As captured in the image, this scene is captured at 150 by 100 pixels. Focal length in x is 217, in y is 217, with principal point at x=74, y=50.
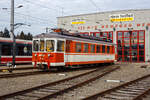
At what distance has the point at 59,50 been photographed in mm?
15234

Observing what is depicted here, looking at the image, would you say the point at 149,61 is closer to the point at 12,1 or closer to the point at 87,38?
the point at 87,38

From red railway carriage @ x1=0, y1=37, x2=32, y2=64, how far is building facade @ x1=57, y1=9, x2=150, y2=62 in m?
16.3

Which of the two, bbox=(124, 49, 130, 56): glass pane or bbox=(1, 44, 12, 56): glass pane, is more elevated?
bbox=(1, 44, 12, 56): glass pane

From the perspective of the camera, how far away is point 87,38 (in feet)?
61.4

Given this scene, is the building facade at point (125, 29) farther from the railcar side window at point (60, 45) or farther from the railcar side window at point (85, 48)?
the railcar side window at point (60, 45)

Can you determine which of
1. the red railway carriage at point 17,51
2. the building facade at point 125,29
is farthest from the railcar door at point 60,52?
the building facade at point 125,29

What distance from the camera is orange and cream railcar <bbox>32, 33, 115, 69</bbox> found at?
49.4 feet

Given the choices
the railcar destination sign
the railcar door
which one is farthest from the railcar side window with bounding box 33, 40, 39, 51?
the railcar destination sign

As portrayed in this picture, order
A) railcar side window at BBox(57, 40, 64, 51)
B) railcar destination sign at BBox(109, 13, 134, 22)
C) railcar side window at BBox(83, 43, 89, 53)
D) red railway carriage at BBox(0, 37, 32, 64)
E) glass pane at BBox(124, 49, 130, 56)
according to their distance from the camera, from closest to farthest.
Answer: railcar side window at BBox(57, 40, 64, 51) < railcar side window at BBox(83, 43, 89, 53) < red railway carriage at BBox(0, 37, 32, 64) < railcar destination sign at BBox(109, 13, 134, 22) < glass pane at BBox(124, 49, 130, 56)

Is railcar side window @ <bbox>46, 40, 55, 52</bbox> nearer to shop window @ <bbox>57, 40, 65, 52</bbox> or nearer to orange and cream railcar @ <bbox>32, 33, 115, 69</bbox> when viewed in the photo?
orange and cream railcar @ <bbox>32, 33, 115, 69</bbox>

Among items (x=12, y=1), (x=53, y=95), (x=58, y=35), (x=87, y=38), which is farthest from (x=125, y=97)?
(x=12, y=1)

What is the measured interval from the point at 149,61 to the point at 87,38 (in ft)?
62.6

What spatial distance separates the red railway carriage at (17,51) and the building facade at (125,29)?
53.3 ft

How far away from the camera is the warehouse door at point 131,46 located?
1394 inches
